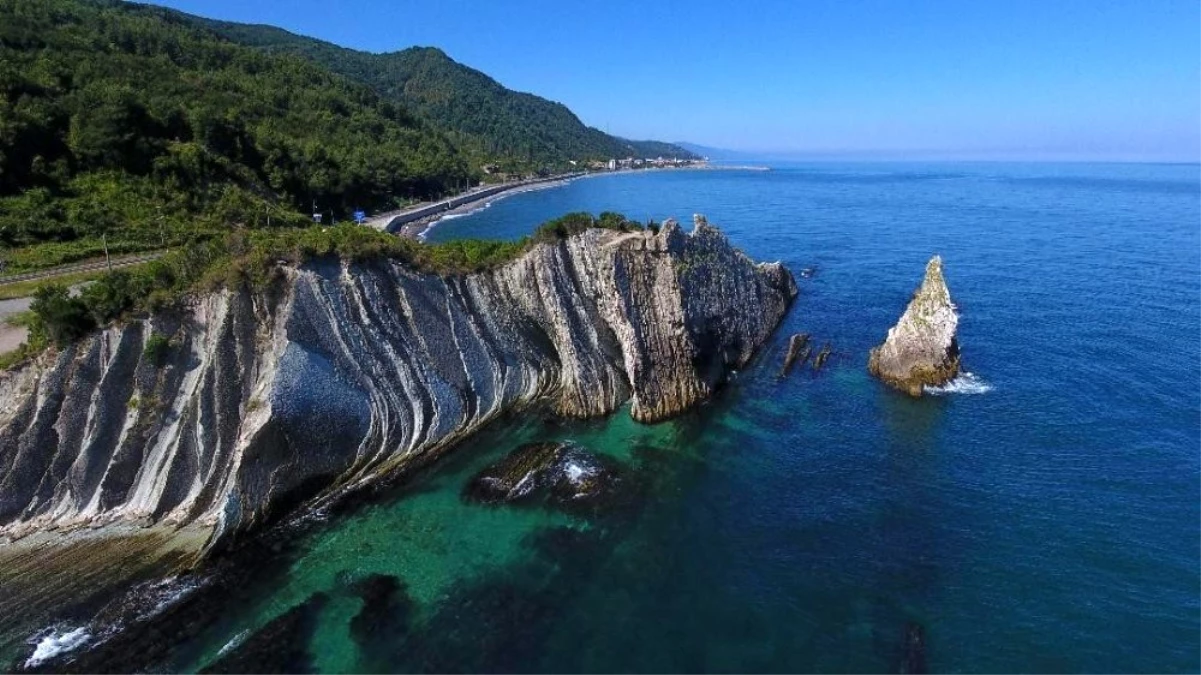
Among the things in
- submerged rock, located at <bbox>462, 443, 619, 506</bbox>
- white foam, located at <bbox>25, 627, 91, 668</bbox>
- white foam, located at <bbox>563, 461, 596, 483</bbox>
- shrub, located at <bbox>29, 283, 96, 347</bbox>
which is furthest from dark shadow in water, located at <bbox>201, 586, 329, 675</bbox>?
shrub, located at <bbox>29, 283, 96, 347</bbox>

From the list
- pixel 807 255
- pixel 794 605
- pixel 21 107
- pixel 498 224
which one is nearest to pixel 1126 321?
pixel 807 255

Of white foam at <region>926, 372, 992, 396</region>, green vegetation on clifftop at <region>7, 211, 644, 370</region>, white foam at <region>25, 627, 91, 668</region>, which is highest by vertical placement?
green vegetation on clifftop at <region>7, 211, 644, 370</region>

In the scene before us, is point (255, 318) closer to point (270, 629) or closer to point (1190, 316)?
point (270, 629)

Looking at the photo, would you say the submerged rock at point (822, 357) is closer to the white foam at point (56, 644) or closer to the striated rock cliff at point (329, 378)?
the striated rock cliff at point (329, 378)

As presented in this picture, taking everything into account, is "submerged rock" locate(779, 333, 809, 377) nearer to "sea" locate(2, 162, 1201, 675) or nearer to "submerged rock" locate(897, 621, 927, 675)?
"sea" locate(2, 162, 1201, 675)

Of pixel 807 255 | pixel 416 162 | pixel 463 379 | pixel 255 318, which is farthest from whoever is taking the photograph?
pixel 416 162

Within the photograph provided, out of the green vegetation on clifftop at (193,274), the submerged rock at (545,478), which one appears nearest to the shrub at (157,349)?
the green vegetation on clifftop at (193,274)
